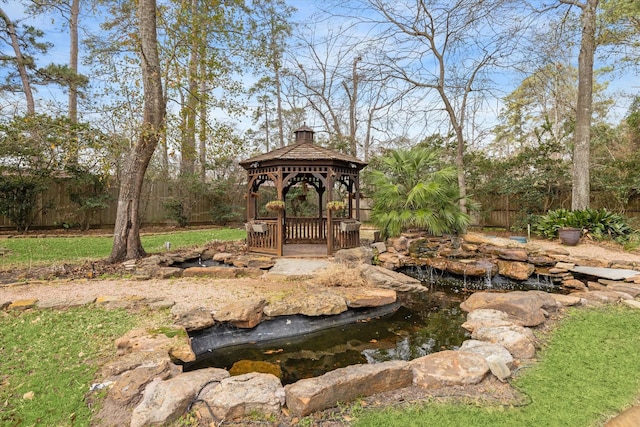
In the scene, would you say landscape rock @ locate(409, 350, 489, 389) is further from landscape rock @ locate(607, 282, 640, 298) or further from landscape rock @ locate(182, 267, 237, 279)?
landscape rock @ locate(182, 267, 237, 279)

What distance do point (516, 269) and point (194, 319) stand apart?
17.9 feet

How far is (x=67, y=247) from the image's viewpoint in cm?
753

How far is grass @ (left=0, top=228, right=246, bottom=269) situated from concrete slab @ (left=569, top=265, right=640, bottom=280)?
783 cm

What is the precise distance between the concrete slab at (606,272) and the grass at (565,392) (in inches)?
102

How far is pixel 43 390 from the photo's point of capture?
2146 millimetres

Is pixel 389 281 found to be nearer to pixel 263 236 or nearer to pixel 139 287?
pixel 263 236

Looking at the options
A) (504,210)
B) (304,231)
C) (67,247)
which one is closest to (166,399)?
(304,231)

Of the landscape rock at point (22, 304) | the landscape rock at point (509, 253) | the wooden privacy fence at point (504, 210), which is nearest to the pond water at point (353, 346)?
the landscape rock at point (22, 304)

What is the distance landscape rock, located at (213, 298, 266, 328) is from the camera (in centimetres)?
346

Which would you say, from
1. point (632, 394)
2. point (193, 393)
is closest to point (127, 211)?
point (193, 393)

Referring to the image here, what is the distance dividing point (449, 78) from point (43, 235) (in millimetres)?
12345

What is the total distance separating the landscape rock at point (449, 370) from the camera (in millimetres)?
2332

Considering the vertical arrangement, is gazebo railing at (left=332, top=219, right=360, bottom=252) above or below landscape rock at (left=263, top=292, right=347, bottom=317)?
above

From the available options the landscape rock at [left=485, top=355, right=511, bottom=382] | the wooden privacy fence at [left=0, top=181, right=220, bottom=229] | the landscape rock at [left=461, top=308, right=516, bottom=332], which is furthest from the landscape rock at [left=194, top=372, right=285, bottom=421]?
the wooden privacy fence at [left=0, top=181, right=220, bottom=229]
